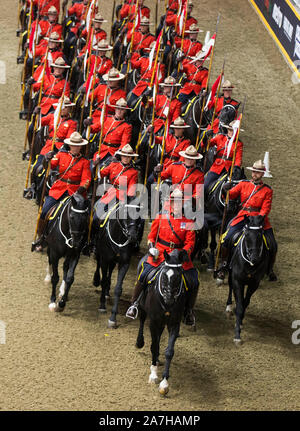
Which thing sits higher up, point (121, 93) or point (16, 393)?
point (121, 93)

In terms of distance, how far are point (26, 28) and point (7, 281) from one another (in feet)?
34.5

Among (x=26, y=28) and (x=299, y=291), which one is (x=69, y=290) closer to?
(x=299, y=291)

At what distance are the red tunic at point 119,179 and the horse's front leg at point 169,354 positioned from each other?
244 centimetres

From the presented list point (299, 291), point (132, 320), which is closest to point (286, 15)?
point (299, 291)

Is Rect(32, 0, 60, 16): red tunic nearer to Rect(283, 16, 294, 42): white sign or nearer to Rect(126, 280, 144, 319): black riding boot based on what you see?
Rect(283, 16, 294, 42): white sign

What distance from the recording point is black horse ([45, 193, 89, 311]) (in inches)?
491

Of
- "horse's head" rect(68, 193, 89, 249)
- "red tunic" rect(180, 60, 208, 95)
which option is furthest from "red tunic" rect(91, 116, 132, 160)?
"red tunic" rect(180, 60, 208, 95)

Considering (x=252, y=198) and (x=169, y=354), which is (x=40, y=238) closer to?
(x=252, y=198)

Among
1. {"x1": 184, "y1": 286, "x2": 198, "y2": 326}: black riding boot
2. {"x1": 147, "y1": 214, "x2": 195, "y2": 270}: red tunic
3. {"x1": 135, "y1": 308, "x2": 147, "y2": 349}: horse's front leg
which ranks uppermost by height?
{"x1": 147, "y1": 214, "x2": 195, "y2": 270}: red tunic

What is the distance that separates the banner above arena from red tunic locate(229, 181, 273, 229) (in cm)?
973

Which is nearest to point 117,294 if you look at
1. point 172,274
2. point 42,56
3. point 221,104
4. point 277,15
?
point 172,274

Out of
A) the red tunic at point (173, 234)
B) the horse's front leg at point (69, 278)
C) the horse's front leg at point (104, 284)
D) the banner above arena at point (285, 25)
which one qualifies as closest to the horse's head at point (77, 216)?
the horse's front leg at point (69, 278)

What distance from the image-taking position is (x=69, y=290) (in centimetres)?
1405

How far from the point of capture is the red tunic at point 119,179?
44.0 feet
